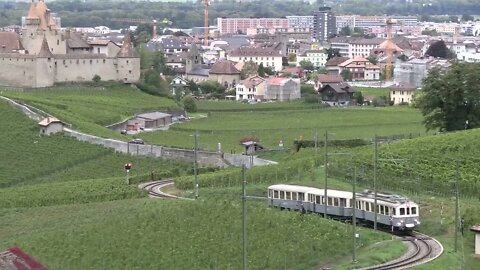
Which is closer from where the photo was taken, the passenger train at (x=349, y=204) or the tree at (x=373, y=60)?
the passenger train at (x=349, y=204)

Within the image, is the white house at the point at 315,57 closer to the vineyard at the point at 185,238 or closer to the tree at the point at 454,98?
the tree at the point at 454,98

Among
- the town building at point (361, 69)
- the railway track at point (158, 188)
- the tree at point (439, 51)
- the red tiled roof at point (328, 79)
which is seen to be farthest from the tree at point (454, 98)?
the tree at point (439, 51)

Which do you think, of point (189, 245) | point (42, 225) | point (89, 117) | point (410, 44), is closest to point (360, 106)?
point (89, 117)

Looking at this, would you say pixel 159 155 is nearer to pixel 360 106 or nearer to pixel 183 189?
pixel 183 189

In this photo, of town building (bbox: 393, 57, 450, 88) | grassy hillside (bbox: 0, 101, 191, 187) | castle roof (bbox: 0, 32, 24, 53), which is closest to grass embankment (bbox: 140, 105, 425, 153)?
grassy hillside (bbox: 0, 101, 191, 187)

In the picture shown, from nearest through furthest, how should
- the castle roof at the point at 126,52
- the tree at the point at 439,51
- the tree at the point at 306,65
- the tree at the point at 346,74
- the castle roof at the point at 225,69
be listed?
the castle roof at the point at 126,52 < the castle roof at the point at 225,69 < the tree at the point at 346,74 < the tree at the point at 306,65 < the tree at the point at 439,51
